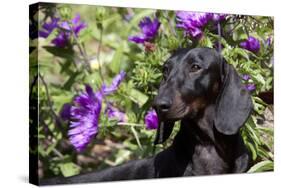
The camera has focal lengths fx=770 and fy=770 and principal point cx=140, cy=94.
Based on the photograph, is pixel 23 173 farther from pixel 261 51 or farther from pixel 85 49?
pixel 261 51

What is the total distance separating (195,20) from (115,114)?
0.84m

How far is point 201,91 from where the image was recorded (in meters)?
4.66

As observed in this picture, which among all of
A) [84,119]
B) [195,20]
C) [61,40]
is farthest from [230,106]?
[61,40]

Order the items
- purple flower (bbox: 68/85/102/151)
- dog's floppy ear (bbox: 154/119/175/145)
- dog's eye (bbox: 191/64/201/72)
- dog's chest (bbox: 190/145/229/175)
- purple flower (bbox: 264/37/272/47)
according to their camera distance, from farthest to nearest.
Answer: purple flower (bbox: 264/37/272/47), purple flower (bbox: 68/85/102/151), dog's floppy ear (bbox: 154/119/175/145), dog's chest (bbox: 190/145/229/175), dog's eye (bbox: 191/64/201/72)

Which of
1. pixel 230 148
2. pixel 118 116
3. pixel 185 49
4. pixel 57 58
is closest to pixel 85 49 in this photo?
pixel 57 58

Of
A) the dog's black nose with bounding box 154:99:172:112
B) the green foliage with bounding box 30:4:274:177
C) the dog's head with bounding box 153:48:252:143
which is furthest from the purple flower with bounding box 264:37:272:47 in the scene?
the dog's black nose with bounding box 154:99:172:112

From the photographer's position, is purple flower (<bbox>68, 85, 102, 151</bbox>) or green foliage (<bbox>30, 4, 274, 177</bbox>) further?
green foliage (<bbox>30, 4, 274, 177</bbox>)

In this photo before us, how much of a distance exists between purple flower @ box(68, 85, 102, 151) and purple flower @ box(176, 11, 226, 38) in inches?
30.8

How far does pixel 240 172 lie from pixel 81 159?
1231 mm

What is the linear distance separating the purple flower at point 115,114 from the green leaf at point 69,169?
45 cm

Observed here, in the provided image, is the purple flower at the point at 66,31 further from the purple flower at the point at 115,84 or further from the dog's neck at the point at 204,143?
the dog's neck at the point at 204,143

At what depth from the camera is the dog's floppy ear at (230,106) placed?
15.6 ft

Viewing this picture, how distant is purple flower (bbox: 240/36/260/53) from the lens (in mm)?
5348

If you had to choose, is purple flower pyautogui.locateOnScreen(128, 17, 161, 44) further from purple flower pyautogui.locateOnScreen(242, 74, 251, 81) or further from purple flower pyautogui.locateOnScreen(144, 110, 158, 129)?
purple flower pyautogui.locateOnScreen(242, 74, 251, 81)
